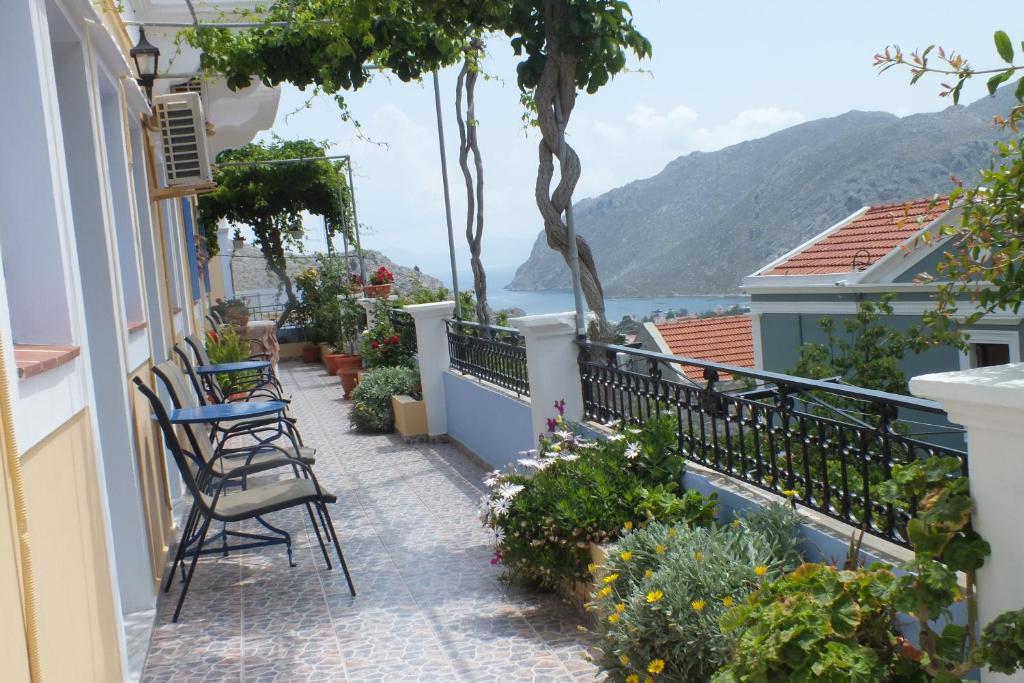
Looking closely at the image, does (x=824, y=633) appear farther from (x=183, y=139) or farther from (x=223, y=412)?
(x=183, y=139)

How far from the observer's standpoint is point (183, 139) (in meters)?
6.91

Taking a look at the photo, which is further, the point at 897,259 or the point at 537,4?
the point at 897,259

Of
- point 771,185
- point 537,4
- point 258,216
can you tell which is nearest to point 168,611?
point 537,4

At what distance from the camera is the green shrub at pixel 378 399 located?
9117 mm

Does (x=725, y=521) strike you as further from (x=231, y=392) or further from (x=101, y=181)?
(x=231, y=392)

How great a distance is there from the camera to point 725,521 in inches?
157

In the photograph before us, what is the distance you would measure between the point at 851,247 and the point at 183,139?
16.6 meters

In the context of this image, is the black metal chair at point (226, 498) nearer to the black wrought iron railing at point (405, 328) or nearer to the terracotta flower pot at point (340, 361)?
the black wrought iron railing at point (405, 328)

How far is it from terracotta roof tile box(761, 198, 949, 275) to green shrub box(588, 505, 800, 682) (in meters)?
16.4

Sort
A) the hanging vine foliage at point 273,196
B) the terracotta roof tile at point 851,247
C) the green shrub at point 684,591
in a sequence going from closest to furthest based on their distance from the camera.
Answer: the green shrub at point 684,591 < the hanging vine foliage at point 273,196 < the terracotta roof tile at point 851,247

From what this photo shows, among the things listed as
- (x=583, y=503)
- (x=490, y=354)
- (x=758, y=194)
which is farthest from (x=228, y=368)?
(x=758, y=194)

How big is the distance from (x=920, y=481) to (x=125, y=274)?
4.34 metres

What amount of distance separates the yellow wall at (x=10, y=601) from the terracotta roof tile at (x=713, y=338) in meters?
23.7

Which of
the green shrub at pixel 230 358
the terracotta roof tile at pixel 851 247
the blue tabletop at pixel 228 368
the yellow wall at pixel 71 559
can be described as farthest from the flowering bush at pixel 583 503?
the terracotta roof tile at pixel 851 247
